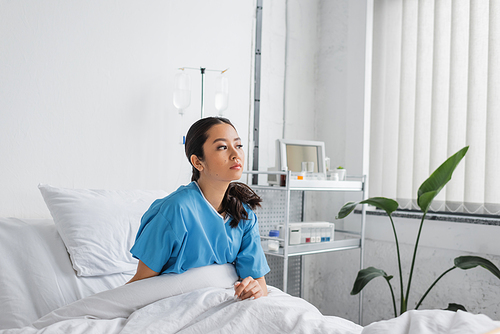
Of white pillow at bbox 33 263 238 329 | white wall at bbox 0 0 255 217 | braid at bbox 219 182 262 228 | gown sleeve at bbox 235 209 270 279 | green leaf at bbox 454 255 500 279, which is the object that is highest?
white wall at bbox 0 0 255 217

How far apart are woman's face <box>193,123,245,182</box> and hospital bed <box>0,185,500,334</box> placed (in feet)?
0.94

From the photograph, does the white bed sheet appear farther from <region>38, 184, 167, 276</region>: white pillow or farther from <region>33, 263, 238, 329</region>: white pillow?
<region>33, 263, 238, 329</region>: white pillow

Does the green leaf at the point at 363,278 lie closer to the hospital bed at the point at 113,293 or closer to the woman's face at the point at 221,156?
the hospital bed at the point at 113,293

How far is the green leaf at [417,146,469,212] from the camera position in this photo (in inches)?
75.0

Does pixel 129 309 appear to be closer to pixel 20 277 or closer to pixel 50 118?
pixel 20 277

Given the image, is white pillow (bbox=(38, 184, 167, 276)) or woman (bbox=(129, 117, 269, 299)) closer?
woman (bbox=(129, 117, 269, 299))

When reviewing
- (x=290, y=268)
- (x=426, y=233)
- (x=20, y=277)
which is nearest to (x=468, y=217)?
(x=426, y=233)

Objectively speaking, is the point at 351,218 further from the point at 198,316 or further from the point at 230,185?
the point at 198,316

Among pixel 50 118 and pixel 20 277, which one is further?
pixel 50 118

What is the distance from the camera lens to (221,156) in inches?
52.4

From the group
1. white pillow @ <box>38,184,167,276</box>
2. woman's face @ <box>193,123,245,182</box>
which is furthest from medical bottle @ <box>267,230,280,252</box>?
woman's face @ <box>193,123,245,182</box>

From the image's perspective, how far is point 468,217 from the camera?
2.19m

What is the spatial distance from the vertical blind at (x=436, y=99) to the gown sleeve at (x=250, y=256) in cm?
131

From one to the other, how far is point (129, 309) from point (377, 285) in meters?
1.81
